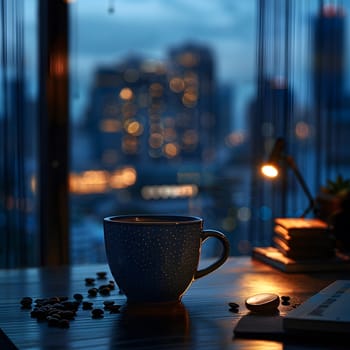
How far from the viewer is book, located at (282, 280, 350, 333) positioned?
0.88 meters

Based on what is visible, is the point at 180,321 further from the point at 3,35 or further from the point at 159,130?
the point at 159,130

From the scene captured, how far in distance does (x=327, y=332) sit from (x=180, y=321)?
209 millimetres

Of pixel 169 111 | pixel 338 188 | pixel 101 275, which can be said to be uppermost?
pixel 169 111

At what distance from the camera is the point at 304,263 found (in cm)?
147

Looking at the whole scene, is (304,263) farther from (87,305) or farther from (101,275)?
(87,305)

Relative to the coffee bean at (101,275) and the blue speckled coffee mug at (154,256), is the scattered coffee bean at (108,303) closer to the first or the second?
the blue speckled coffee mug at (154,256)

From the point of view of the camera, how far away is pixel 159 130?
3.27m

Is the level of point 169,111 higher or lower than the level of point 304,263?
higher

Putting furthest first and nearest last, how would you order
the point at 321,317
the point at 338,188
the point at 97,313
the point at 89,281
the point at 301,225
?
the point at 338,188 < the point at 301,225 < the point at 89,281 < the point at 97,313 < the point at 321,317

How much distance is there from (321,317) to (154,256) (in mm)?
269

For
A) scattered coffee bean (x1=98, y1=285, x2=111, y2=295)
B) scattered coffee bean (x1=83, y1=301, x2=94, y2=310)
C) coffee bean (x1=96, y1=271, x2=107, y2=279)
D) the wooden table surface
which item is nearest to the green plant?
the wooden table surface

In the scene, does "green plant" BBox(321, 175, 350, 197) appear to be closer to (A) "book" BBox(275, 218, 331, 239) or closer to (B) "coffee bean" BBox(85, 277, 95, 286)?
(A) "book" BBox(275, 218, 331, 239)

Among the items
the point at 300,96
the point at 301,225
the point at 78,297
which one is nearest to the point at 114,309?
the point at 78,297

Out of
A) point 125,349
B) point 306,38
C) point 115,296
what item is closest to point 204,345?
point 125,349
